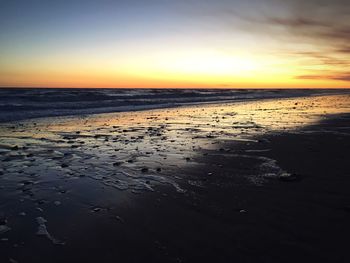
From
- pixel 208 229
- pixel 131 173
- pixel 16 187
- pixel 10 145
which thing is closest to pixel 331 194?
pixel 208 229

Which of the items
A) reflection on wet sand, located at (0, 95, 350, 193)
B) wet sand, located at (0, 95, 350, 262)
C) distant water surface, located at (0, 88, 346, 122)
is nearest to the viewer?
wet sand, located at (0, 95, 350, 262)

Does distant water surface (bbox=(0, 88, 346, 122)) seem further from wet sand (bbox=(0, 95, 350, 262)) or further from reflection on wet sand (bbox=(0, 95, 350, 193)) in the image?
wet sand (bbox=(0, 95, 350, 262))

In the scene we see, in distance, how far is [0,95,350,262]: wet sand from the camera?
3882mm

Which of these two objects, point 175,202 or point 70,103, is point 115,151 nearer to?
point 175,202

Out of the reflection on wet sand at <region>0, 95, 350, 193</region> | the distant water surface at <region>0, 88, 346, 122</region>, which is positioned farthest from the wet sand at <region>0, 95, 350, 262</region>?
the distant water surface at <region>0, 88, 346, 122</region>

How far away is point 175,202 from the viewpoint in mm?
5438

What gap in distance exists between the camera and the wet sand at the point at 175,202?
388 cm

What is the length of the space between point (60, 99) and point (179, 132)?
24.3 meters

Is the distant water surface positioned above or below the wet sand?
above

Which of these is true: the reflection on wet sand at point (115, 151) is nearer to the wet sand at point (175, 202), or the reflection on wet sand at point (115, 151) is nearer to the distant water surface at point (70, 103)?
the wet sand at point (175, 202)

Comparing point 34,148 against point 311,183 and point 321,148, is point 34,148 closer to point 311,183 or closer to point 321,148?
point 311,183

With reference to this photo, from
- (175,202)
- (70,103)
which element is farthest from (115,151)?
(70,103)

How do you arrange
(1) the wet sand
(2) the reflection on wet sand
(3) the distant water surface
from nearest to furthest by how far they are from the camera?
(1) the wet sand, (2) the reflection on wet sand, (3) the distant water surface

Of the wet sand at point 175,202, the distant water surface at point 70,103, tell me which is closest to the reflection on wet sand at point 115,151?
the wet sand at point 175,202
